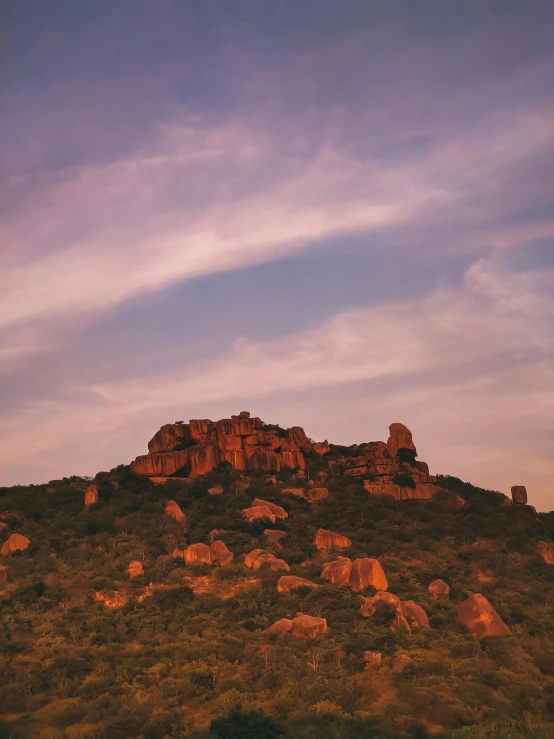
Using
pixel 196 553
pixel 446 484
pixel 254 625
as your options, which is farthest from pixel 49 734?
pixel 446 484

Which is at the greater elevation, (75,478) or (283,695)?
(75,478)

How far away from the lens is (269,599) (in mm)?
47406

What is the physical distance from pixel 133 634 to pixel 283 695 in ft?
39.4

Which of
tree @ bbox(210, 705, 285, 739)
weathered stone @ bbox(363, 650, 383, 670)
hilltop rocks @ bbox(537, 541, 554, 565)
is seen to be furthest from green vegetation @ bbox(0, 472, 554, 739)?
hilltop rocks @ bbox(537, 541, 554, 565)

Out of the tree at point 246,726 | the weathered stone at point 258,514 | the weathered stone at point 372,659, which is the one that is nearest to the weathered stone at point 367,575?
the weathered stone at point 372,659

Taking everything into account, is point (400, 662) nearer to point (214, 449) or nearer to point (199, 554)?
point (199, 554)

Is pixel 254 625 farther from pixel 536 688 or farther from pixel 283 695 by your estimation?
pixel 536 688

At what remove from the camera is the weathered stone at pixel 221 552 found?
178ft

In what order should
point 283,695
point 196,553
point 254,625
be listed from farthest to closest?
point 196,553 < point 254,625 < point 283,695

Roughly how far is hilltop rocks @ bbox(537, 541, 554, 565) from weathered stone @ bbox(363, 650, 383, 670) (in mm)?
25255

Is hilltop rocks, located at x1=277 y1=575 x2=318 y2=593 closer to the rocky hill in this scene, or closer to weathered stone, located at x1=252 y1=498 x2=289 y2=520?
the rocky hill

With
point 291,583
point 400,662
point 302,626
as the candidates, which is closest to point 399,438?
point 291,583

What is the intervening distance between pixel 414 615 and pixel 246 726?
1433 centimetres

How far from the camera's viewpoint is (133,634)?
146ft
